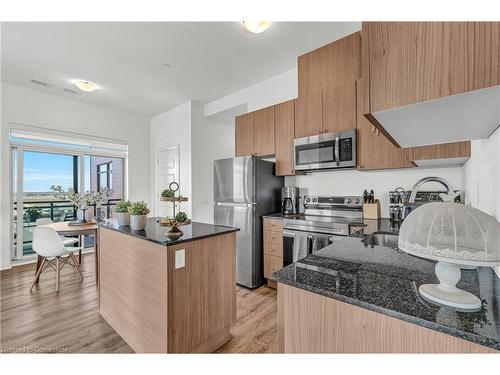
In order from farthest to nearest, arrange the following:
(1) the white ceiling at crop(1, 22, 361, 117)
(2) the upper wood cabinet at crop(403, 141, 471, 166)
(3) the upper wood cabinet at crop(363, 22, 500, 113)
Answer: (1) the white ceiling at crop(1, 22, 361, 117), (2) the upper wood cabinet at crop(403, 141, 471, 166), (3) the upper wood cabinet at crop(363, 22, 500, 113)

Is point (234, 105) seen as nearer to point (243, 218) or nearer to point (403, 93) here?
point (243, 218)

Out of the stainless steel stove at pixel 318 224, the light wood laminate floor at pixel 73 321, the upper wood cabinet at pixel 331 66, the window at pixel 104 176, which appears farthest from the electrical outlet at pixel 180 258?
the window at pixel 104 176

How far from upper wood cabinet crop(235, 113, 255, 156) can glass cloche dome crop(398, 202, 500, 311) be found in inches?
113

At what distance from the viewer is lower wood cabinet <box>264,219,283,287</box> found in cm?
287

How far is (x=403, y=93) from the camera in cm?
63

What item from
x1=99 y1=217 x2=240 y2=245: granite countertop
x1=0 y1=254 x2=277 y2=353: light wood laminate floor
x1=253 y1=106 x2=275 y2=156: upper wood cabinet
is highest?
x1=253 y1=106 x2=275 y2=156: upper wood cabinet

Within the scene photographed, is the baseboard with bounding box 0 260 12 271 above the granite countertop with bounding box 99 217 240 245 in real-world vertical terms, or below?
below

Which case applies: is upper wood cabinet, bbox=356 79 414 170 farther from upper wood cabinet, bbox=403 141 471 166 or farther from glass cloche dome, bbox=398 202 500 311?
glass cloche dome, bbox=398 202 500 311

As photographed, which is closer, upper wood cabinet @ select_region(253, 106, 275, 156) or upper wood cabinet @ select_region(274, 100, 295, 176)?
upper wood cabinet @ select_region(274, 100, 295, 176)

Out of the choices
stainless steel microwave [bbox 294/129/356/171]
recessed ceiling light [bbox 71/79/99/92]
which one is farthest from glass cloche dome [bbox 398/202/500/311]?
recessed ceiling light [bbox 71/79/99/92]

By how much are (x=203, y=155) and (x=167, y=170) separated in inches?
38.8

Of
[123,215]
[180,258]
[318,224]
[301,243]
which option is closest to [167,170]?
[123,215]

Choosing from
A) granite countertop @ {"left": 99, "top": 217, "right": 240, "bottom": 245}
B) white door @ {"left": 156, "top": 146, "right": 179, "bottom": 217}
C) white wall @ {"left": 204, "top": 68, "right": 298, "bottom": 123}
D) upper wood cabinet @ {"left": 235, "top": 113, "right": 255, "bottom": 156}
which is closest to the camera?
granite countertop @ {"left": 99, "top": 217, "right": 240, "bottom": 245}
